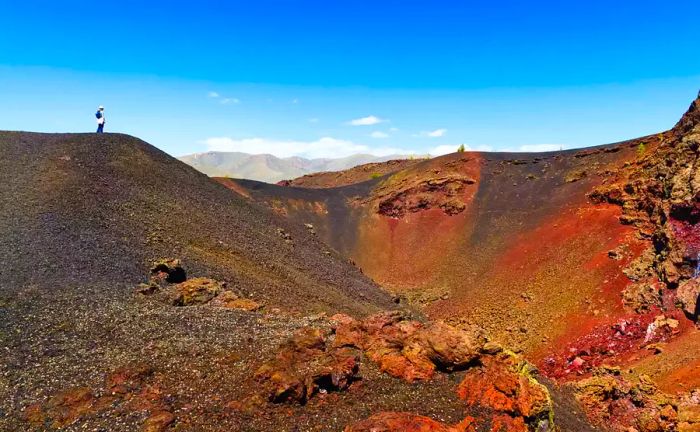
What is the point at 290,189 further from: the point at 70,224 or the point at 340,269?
the point at 70,224

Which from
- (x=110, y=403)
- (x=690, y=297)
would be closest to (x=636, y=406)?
(x=690, y=297)

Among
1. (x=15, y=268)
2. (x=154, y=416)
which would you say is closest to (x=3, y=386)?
(x=154, y=416)

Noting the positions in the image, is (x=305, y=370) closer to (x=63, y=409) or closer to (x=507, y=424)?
(x=507, y=424)

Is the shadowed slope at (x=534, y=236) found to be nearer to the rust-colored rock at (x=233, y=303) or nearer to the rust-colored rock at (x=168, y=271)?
the rust-colored rock at (x=233, y=303)

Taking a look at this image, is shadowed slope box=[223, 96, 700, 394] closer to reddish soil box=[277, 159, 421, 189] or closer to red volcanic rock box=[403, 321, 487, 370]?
red volcanic rock box=[403, 321, 487, 370]

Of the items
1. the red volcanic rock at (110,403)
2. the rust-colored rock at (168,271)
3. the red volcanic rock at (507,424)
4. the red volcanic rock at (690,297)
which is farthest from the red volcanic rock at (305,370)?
the red volcanic rock at (690,297)
